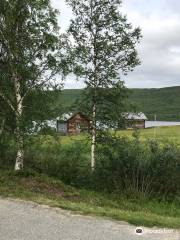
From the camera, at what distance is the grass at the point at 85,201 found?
436 inches

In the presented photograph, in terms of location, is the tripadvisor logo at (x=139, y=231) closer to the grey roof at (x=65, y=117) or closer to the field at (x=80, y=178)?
the field at (x=80, y=178)

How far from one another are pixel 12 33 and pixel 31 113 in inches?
118

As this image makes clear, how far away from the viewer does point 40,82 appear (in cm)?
1931

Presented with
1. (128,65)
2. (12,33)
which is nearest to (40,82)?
(12,33)

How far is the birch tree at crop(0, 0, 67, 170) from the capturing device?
60.7 feet

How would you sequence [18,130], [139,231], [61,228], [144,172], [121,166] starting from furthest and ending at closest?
[121,166] → [144,172] → [18,130] → [61,228] → [139,231]

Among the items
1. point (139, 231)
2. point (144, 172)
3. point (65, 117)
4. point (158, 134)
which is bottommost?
point (139, 231)

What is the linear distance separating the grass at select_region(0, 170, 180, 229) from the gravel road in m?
0.48

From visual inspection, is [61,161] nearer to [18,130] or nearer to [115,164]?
[115,164]

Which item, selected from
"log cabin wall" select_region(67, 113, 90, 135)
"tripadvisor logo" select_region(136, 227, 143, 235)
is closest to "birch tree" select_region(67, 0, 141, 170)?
"log cabin wall" select_region(67, 113, 90, 135)

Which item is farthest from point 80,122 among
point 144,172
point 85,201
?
point 85,201

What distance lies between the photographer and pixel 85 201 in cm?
1507

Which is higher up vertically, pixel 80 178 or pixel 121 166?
pixel 121 166

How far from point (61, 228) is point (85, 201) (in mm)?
5331
